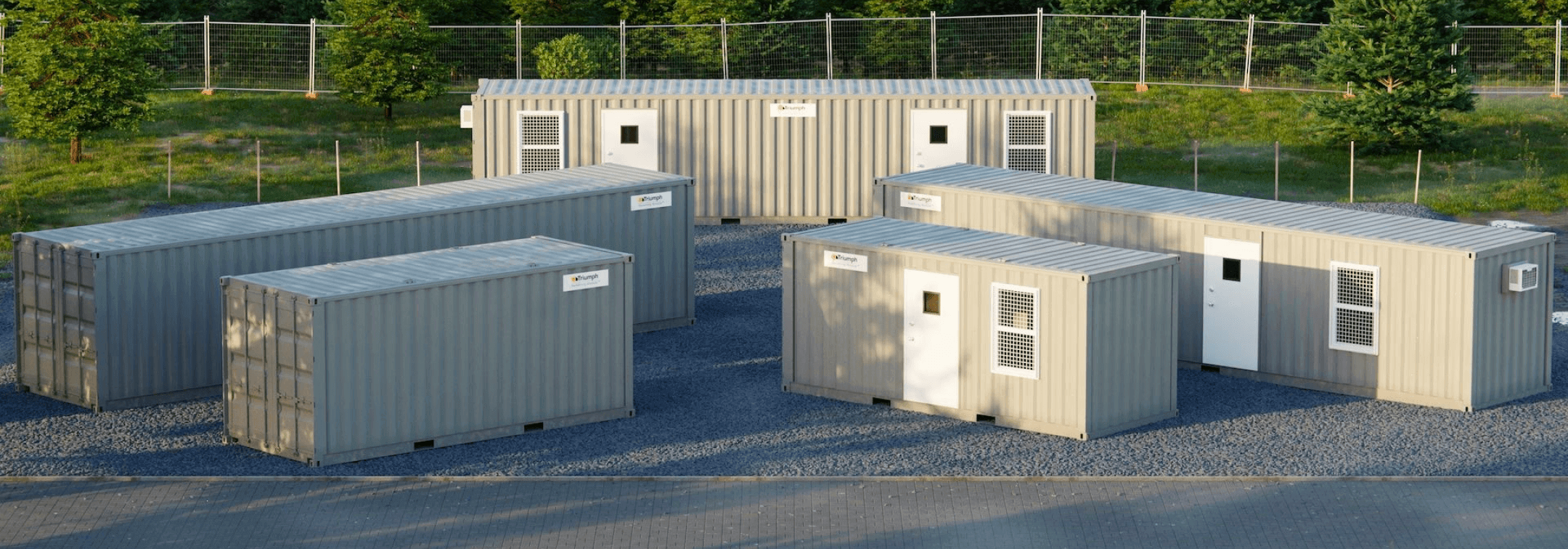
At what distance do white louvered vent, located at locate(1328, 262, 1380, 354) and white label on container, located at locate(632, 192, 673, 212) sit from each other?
27.9ft

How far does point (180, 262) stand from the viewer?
24.7m

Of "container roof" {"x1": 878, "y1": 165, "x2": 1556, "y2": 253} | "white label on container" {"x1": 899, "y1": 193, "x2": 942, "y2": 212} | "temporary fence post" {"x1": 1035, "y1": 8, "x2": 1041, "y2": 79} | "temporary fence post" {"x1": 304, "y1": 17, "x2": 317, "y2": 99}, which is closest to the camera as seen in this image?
"container roof" {"x1": 878, "y1": 165, "x2": 1556, "y2": 253}

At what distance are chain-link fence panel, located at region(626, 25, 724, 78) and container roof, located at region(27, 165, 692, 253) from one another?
56.7 feet

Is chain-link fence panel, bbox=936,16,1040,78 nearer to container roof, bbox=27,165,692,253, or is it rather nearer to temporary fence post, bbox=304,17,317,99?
temporary fence post, bbox=304,17,317,99

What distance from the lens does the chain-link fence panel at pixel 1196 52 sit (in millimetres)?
46938

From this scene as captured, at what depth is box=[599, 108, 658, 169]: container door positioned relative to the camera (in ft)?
117

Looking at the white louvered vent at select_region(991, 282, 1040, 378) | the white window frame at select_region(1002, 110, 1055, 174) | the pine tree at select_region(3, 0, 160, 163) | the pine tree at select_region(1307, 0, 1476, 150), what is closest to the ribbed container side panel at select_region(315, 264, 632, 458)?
the white louvered vent at select_region(991, 282, 1040, 378)

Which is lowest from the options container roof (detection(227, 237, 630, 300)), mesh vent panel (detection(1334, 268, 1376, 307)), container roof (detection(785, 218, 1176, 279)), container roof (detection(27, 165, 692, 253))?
mesh vent panel (detection(1334, 268, 1376, 307))

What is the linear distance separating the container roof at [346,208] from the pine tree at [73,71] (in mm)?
12790

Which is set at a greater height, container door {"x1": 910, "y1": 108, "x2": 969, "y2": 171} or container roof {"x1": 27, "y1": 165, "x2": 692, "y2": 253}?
container door {"x1": 910, "y1": 108, "x2": 969, "y2": 171}

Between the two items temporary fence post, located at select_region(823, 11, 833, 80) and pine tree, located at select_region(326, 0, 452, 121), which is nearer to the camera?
pine tree, located at select_region(326, 0, 452, 121)

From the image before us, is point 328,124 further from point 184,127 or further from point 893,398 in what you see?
point 893,398

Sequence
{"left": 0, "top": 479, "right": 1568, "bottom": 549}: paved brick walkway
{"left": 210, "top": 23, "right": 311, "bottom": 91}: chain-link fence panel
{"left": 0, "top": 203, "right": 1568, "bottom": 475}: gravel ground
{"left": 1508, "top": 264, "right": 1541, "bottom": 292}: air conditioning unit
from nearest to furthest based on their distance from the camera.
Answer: {"left": 0, "top": 479, "right": 1568, "bottom": 549}: paved brick walkway < {"left": 0, "top": 203, "right": 1568, "bottom": 475}: gravel ground < {"left": 1508, "top": 264, "right": 1541, "bottom": 292}: air conditioning unit < {"left": 210, "top": 23, "right": 311, "bottom": 91}: chain-link fence panel

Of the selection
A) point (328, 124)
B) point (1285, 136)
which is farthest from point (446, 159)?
point (1285, 136)
